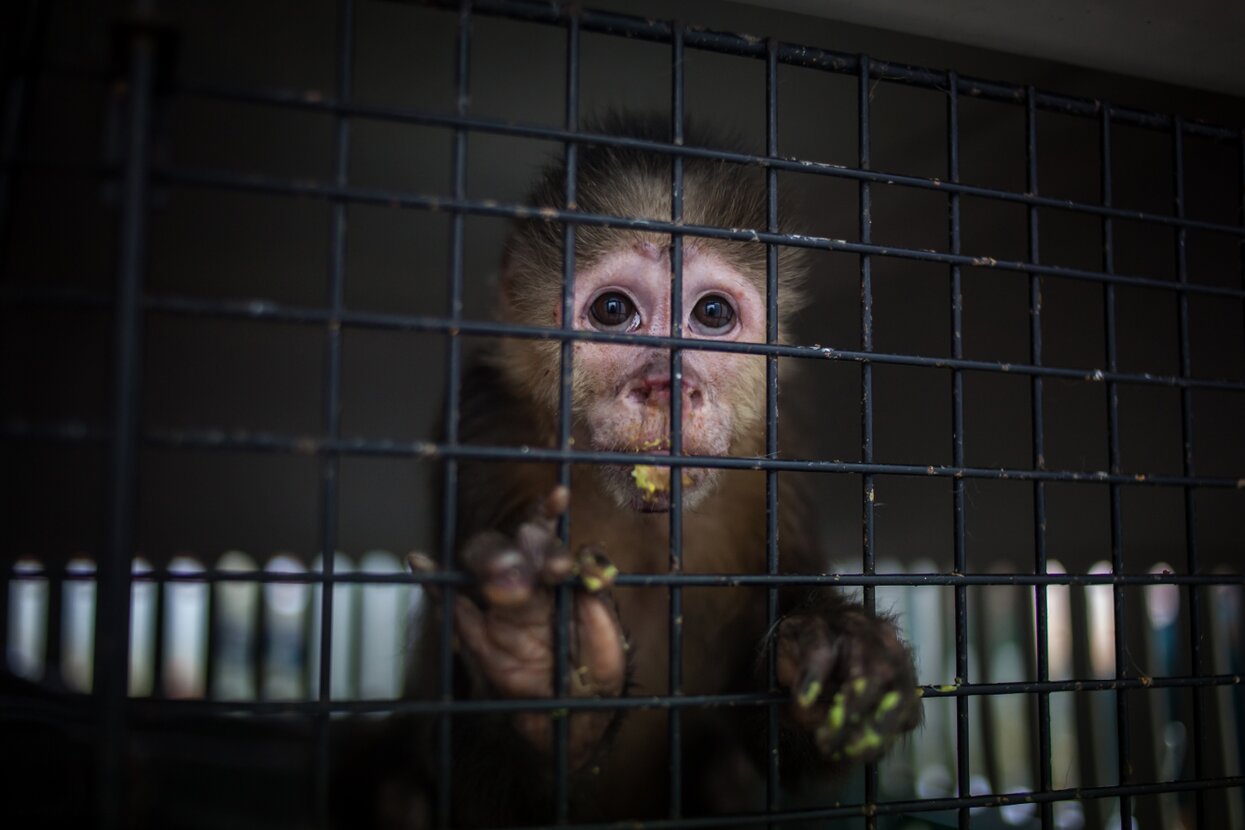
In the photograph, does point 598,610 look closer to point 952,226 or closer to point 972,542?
point 952,226

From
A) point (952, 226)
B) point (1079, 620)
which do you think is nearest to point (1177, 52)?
point (952, 226)

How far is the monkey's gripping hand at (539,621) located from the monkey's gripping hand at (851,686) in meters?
0.39

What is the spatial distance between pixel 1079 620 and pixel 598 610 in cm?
565

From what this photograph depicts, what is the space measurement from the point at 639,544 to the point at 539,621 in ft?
4.32

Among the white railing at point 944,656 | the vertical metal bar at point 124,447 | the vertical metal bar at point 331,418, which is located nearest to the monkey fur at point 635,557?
the vertical metal bar at point 331,418

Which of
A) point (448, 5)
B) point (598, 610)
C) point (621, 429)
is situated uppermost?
point (448, 5)

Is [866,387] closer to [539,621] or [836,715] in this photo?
[836,715]

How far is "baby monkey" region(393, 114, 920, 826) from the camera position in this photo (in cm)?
192

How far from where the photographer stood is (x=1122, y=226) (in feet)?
Result: 15.5

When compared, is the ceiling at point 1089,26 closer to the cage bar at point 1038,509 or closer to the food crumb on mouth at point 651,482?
the cage bar at point 1038,509

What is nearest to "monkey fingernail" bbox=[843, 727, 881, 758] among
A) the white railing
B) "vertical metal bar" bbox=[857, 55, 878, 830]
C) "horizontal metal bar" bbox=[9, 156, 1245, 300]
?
"vertical metal bar" bbox=[857, 55, 878, 830]

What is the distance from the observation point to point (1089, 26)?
234 cm

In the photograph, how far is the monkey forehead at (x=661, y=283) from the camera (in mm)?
3061

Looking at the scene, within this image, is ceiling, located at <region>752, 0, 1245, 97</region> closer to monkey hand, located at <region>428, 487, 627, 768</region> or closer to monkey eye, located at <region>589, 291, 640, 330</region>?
monkey eye, located at <region>589, 291, 640, 330</region>
